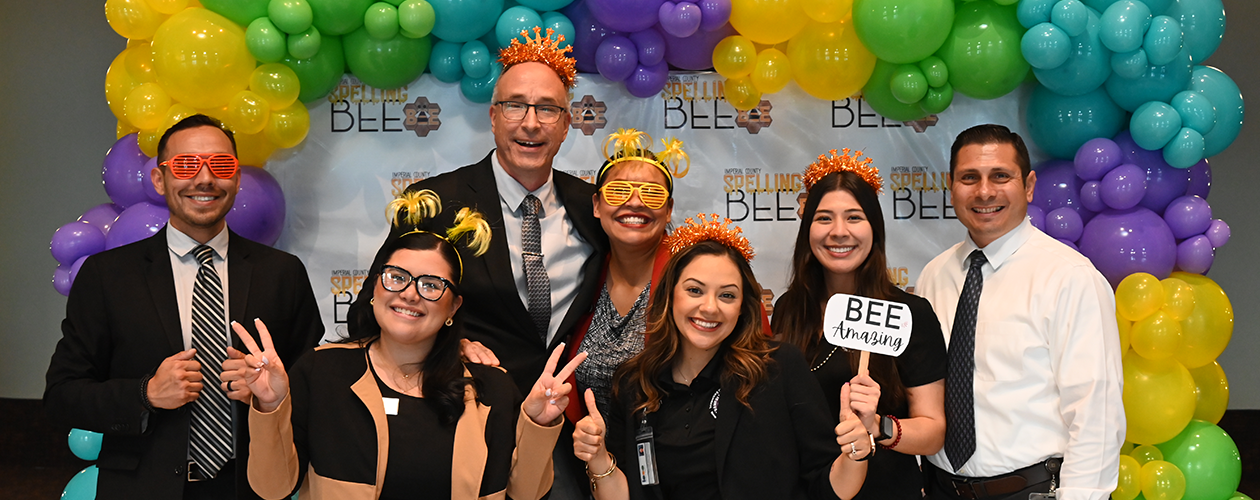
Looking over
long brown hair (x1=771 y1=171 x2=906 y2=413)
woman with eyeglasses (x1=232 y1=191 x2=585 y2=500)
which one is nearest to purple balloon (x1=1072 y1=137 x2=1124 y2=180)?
long brown hair (x1=771 y1=171 x2=906 y2=413)

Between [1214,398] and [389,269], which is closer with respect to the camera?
[389,269]

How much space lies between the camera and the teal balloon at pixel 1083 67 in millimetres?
3377

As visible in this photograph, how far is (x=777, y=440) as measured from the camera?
7.63 feet

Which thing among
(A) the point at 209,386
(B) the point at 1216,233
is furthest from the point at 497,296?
(B) the point at 1216,233

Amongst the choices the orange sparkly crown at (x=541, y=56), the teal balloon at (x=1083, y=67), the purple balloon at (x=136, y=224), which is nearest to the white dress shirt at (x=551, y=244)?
the orange sparkly crown at (x=541, y=56)

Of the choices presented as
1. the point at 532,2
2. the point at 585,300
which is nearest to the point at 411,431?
the point at 585,300

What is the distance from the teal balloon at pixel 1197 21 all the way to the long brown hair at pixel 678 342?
2142 millimetres

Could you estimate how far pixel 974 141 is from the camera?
271 centimetres

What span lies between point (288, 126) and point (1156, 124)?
10.9 feet

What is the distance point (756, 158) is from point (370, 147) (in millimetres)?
1712

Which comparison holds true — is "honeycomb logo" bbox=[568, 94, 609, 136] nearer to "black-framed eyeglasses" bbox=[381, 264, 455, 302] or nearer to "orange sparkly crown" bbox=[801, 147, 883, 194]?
"orange sparkly crown" bbox=[801, 147, 883, 194]

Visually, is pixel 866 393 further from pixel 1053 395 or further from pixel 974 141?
pixel 974 141

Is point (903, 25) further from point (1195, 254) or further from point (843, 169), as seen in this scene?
point (1195, 254)

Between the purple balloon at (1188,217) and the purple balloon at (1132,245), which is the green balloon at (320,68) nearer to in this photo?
the purple balloon at (1132,245)
